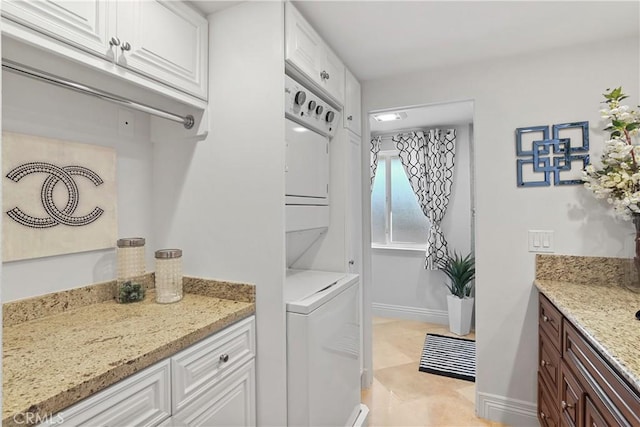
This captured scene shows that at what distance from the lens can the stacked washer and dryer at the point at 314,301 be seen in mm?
1517

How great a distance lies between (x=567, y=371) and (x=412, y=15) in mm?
1773

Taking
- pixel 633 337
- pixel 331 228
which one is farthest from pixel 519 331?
pixel 331 228

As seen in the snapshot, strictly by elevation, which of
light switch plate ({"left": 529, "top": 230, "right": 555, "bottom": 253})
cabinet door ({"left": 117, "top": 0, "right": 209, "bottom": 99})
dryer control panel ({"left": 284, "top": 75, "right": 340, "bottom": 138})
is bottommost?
light switch plate ({"left": 529, "top": 230, "right": 555, "bottom": 253})

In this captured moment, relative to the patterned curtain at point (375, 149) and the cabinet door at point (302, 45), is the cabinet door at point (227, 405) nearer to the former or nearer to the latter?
the cabinet door at point (302, 45)

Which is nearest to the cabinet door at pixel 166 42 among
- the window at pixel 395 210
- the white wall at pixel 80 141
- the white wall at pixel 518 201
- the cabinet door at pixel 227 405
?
the white wall at pixel 80 141

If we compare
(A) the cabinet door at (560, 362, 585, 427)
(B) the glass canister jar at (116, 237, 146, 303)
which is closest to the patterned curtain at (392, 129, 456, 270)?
(A) the cabinet door at (560, 362, 585, 427)

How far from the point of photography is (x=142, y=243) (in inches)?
62.7

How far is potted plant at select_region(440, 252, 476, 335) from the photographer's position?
3.45m

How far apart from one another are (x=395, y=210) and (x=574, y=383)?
9.19 ft

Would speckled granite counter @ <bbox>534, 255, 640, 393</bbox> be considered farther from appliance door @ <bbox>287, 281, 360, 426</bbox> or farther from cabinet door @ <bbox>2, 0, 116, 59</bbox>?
cabinet door @ <bbox>2, 0, 116, 59</bbox>

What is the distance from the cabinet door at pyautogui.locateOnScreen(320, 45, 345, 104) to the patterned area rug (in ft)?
7.25

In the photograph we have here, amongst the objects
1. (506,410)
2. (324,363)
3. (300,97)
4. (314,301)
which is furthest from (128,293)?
(506,410)

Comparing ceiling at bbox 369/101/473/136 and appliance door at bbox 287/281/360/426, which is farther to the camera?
ceiling at bbox 369/101/473/136

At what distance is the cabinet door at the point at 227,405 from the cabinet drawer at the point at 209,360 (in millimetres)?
29
